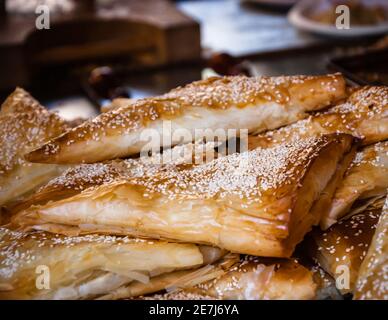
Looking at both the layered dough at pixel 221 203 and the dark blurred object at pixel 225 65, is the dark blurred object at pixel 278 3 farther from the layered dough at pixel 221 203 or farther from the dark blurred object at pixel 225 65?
the layered dough at pixel 221 203

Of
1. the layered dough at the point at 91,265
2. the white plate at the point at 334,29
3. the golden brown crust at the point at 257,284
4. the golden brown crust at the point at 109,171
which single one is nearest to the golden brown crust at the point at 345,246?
the golden brown crust at the point at 257,284

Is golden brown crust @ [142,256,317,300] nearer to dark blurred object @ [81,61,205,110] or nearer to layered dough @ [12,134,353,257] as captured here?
layered dough @ [12,134,353,257]

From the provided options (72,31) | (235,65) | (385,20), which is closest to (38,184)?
(235,65)

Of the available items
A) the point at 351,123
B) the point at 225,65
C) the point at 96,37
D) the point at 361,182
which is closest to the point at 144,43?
the point at 96,37

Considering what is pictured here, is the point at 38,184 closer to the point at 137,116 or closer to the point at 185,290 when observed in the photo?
the point at 137,116

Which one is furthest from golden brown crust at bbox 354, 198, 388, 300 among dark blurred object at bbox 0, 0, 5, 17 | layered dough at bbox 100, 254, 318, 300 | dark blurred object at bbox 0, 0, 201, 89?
dark blurred object at bbox 0, 0, 5, 17

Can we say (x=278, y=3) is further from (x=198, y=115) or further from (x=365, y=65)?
(x=198, y=115)
